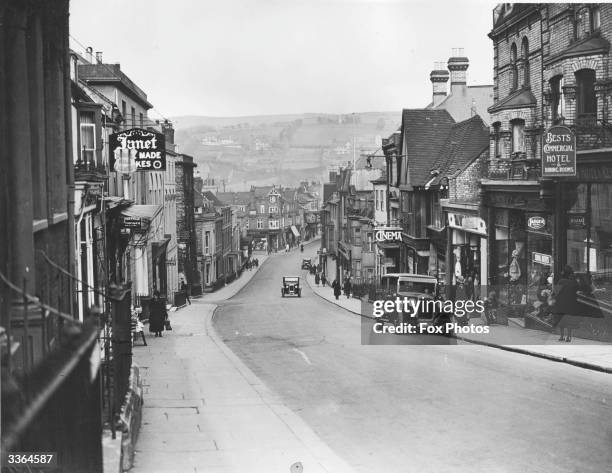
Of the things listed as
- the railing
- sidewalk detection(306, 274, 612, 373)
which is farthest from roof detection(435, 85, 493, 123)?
the railing

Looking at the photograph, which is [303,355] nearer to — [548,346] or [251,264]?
[548,346]

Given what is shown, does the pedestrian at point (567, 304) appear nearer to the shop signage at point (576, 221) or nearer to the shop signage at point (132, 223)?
the shop signage at point (576, 221)

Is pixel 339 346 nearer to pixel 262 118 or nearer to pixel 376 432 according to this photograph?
pixel 262 118

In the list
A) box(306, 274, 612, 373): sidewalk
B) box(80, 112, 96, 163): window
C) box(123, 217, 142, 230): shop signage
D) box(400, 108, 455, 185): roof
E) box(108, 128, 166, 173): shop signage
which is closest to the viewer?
box(108, 128, 166, 173): shop signage

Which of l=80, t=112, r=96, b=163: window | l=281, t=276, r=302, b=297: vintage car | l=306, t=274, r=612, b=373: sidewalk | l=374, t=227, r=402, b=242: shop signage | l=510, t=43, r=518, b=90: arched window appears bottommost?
l=281, t=276, r=302, b=297: vintage car

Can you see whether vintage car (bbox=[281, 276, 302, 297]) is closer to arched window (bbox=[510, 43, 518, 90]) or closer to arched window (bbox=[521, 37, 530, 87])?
arched window (bbox=[510, 43, 518, 90])

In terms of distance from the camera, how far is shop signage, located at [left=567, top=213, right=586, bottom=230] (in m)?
18.7

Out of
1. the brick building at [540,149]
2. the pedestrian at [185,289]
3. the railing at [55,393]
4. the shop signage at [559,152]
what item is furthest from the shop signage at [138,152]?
the pedestrian at [185,289]

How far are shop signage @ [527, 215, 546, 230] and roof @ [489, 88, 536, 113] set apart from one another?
3028mm

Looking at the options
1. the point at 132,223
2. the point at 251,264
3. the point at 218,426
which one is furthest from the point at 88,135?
the point at 251,264

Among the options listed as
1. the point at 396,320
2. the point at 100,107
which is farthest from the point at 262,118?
the point at 396,320

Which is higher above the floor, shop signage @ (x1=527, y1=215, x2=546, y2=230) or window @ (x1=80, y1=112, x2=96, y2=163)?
window @ (x1=80, y1=112, x2=96, y2=163)

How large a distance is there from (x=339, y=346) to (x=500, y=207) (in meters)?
7.17

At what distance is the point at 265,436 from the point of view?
10.4 meters
